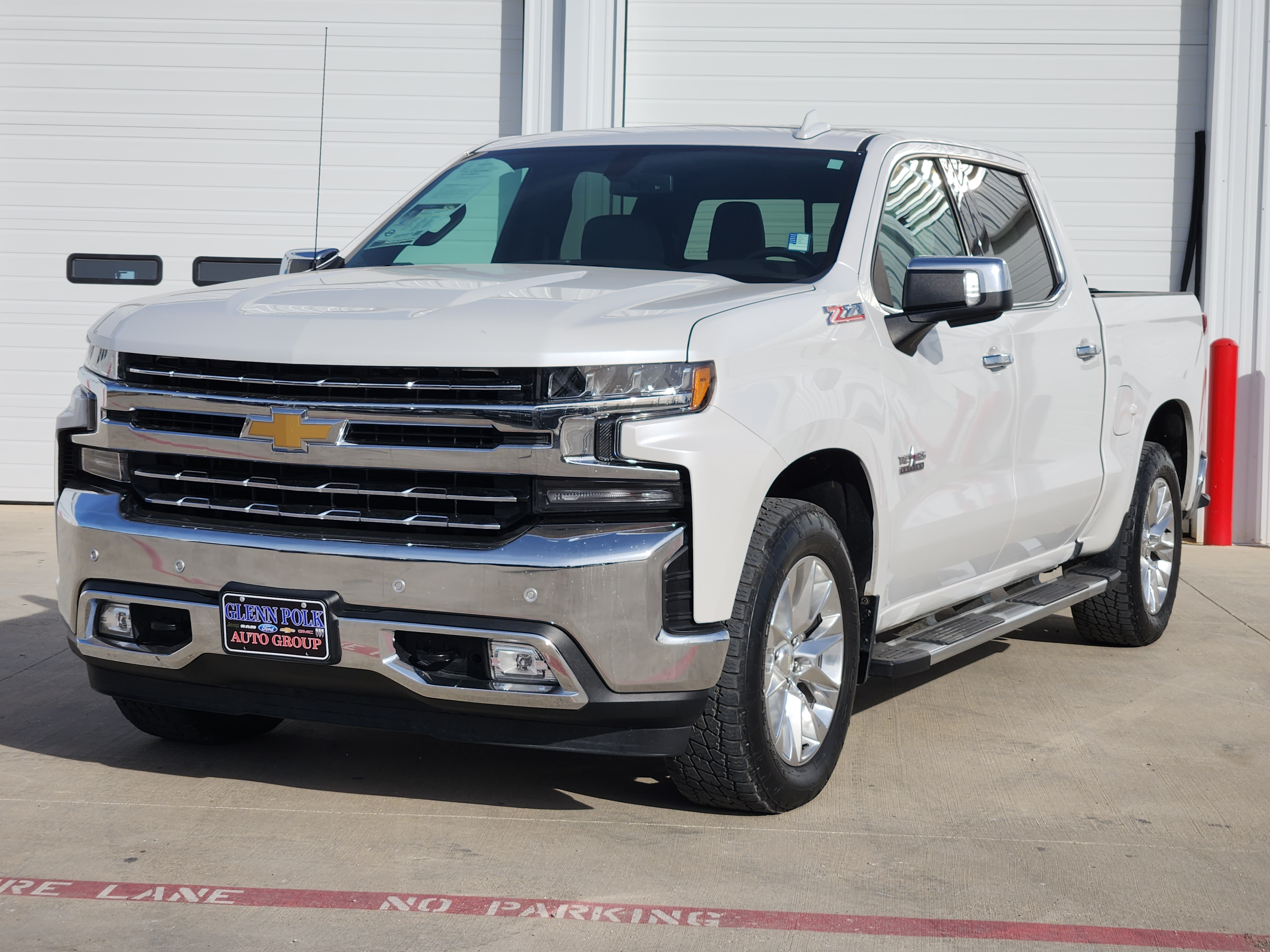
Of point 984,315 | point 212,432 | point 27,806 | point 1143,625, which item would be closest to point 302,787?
point 27,806

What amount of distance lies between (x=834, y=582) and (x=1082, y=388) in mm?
1970

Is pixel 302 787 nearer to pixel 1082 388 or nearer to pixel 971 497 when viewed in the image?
pixel 971 497

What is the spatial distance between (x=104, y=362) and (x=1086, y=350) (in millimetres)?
3514

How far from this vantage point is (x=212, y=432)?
12.2ft

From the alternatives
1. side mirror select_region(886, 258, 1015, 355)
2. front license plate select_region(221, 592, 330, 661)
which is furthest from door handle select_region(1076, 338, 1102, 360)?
front license plate select_region(221, 592, 330, 661)

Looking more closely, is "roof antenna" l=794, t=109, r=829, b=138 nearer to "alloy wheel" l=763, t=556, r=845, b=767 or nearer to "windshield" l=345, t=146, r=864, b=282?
"windshield" l=345, t=146, r=864, b=282

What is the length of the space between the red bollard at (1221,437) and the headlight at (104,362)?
25.2 ft

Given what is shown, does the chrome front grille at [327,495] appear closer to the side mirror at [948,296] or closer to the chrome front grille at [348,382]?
the chrome front grille at [348,382]

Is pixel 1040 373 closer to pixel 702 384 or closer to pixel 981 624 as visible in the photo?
pixel 981 624

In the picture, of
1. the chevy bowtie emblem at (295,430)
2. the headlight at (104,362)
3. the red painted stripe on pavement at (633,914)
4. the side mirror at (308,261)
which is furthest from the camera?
the side mirror at (308,261)

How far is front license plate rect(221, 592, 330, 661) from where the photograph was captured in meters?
3.57

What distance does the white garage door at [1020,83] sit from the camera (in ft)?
33.1

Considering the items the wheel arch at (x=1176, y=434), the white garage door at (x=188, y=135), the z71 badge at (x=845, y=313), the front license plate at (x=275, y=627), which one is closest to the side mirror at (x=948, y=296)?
the z71 badge at (x=845, y=313)

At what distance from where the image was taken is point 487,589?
3.44m
